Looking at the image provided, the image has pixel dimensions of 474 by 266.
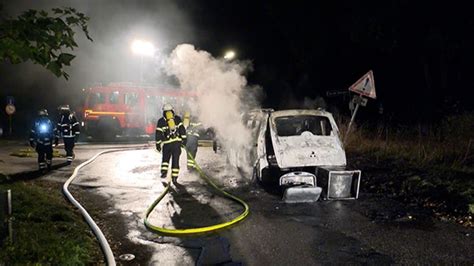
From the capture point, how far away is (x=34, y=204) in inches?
238

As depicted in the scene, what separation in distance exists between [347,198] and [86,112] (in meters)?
14.7

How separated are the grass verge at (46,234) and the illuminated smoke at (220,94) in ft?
15.6

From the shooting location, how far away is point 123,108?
18859mm

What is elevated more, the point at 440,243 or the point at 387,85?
the point at 387,85

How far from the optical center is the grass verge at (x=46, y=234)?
4.03 metres

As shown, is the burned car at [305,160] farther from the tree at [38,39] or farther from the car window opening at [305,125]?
the tree at [38,39]

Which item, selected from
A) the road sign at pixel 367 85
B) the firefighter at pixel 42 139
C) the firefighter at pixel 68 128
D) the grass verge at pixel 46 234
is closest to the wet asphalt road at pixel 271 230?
the grass verge at pixel 46 234

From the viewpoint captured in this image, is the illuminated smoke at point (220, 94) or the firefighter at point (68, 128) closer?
the illuminated smoke at point (220, 94)

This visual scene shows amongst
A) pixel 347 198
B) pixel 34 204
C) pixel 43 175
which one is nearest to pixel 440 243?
pixel 347 198

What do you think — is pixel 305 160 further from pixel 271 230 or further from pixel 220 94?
pixel 220 94

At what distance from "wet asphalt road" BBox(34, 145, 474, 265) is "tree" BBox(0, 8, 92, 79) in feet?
8.16

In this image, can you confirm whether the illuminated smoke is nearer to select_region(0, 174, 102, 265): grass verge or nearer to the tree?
select_region(0, 174, 102, 265): grass verge

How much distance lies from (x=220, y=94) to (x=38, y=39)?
829 cm

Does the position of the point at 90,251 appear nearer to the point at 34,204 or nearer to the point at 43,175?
the point at 34,204
